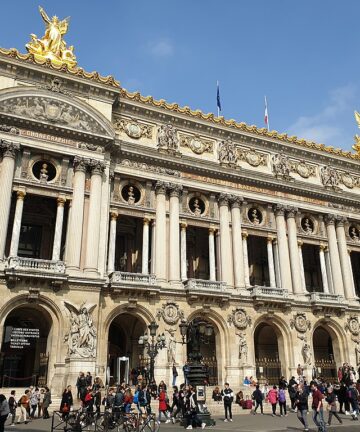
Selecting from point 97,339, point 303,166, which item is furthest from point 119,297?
point 303,166

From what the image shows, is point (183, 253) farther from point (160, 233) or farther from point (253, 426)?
point (253, 426)

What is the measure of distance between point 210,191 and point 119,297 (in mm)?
11042

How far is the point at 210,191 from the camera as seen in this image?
111 feet

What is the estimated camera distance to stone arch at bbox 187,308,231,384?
97.2 ft

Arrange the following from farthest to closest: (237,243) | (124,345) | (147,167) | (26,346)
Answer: (237,243) → (147,167) → (124,345) → (26,346)

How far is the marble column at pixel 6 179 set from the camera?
2552 cm

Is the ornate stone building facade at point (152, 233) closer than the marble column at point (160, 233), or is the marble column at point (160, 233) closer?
the ornate stone building facade at point (152, 233)

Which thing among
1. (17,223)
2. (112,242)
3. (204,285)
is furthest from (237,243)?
(17,223)

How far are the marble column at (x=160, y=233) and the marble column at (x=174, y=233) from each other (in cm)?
48

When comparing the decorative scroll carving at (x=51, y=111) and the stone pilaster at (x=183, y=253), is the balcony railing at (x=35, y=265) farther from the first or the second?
the decorative scroll carving at (x=51, y=111)

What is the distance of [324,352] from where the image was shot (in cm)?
3912

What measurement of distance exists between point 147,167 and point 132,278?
850 cm

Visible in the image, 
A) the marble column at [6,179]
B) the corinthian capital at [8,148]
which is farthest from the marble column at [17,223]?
the corinthian capital at [8,148]

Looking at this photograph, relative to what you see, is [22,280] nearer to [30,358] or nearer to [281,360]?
[30,358]
